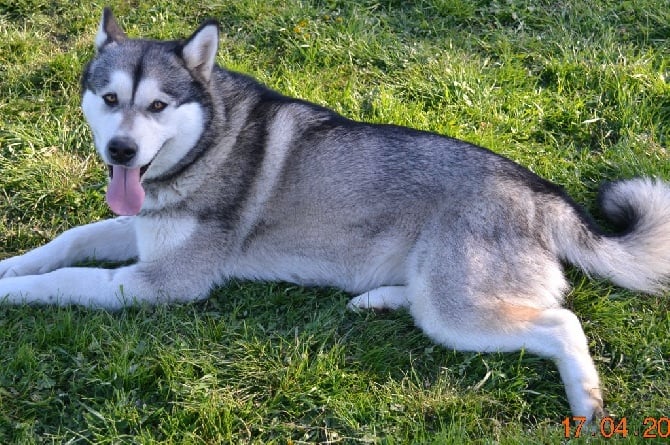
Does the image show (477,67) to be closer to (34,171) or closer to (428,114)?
(428,114)

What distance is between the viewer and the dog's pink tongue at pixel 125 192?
387 cm

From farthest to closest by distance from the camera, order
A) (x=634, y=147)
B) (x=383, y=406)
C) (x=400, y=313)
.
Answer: (x=634, y=147) < (x=400, y=313) < (x=383, y=406)

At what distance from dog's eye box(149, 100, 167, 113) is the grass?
1136 millimetres

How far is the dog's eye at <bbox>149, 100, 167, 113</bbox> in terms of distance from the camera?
3816 mm

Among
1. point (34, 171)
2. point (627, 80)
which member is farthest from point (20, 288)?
point (627, 80)

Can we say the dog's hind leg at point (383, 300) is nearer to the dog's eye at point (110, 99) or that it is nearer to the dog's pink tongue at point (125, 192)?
the dog's pink tongue at point (125, 192)

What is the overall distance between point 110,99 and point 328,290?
1702 millimetres

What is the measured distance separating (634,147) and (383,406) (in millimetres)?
3100

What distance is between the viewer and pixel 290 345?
3.74 metres

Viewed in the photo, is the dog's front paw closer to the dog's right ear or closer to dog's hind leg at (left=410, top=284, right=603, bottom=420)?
the dog's right ear

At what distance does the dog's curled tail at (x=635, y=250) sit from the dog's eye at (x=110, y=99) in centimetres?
262

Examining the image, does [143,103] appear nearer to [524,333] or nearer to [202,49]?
[202,49]

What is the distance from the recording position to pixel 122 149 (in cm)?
364

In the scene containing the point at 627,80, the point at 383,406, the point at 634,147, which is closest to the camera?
the point at 383,406
